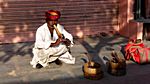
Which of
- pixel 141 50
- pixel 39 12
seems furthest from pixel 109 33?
pixel 141 50

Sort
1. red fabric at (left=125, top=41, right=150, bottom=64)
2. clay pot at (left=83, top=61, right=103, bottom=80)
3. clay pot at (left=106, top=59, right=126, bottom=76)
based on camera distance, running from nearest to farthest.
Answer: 1. clay pot at (left=83, top=61, right=103, bottom=80)
2. clay pot at (left=106, top=59, right=126, bottom=76)
3. red fabric at (left=125, top=41, right=150, bottom=64)

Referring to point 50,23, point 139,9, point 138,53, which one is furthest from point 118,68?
point 139,9

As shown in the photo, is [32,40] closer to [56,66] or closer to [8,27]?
[8,27]

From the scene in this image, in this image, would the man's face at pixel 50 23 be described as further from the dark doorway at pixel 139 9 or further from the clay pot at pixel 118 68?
the dark doorway at pixel 139 9

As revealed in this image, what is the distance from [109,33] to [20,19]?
284 cm

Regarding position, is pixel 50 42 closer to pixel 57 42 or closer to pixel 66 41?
pixel 57 42

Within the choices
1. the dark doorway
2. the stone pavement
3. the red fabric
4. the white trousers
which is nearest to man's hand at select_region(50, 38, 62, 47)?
the white trousers

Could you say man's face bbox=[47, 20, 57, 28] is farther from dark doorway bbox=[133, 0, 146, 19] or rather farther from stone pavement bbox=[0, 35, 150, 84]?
dark doorway bbox=[133, 0, 146, 19]

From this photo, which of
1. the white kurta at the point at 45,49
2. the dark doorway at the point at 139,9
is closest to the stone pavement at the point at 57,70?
the white kurta at the point at 45,49

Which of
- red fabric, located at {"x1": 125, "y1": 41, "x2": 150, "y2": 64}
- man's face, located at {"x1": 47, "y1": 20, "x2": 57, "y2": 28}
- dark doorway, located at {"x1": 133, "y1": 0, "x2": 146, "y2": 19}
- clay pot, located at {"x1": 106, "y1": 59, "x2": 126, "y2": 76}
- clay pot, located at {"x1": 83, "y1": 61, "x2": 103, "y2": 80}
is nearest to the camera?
clay pot, located at {"x1": 83, "y1": 61, "x2": 103, "y2": 80}

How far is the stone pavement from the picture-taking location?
19.2 feet

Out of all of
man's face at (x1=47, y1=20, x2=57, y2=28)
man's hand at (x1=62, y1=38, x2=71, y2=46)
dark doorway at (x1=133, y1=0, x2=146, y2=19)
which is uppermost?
man's face at (x1=47, y1=20, x2=57, y2=28)

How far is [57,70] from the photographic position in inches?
253

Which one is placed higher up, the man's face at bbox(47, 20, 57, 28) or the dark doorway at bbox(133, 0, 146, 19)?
the man's face at bbox(47, 20, 57, 28)
